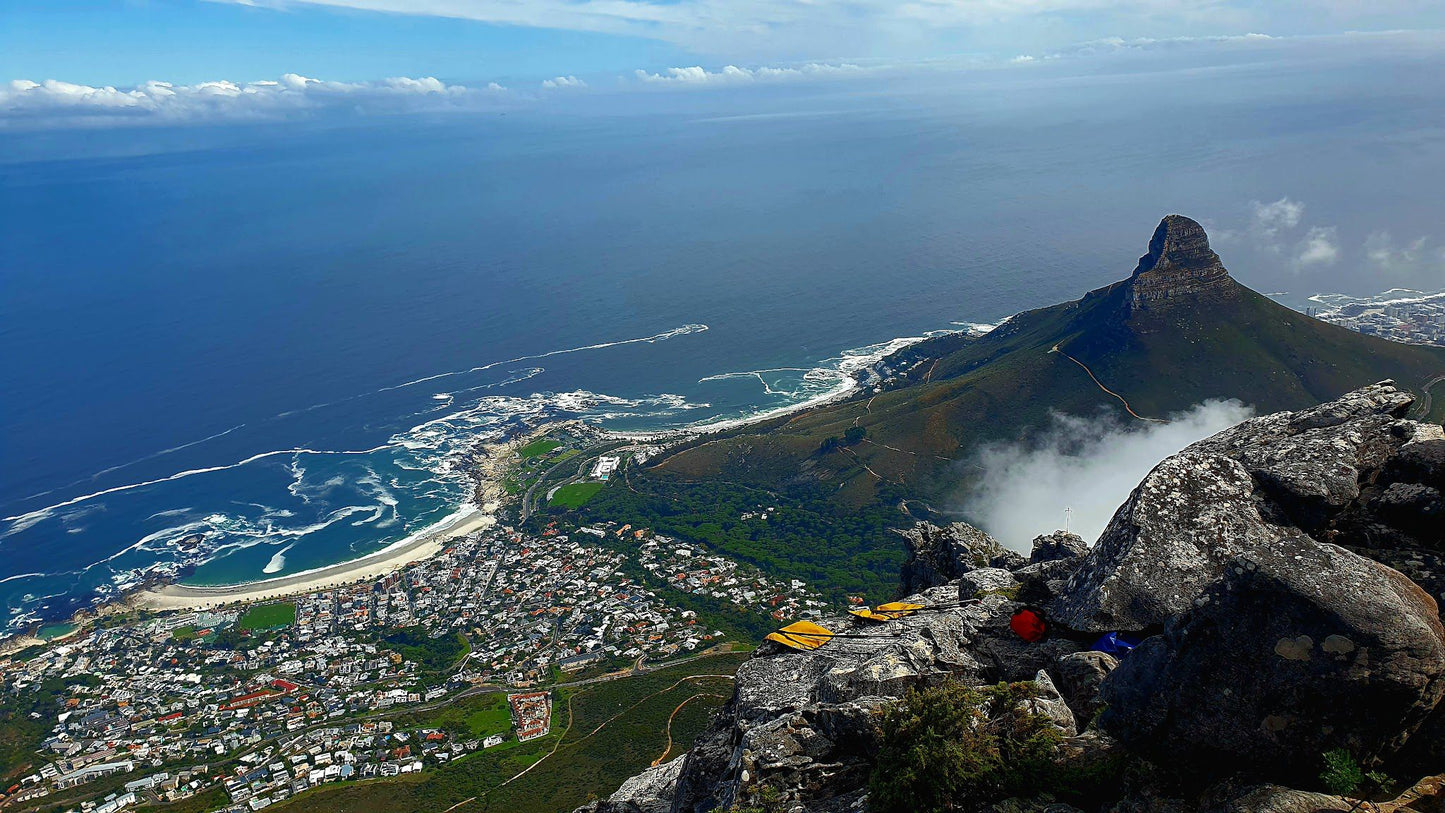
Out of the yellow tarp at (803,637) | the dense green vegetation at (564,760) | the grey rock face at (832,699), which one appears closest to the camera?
the grey rock face at (832,699)

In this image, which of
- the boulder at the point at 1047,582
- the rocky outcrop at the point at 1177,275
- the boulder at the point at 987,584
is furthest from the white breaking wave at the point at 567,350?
the boulder at the point at 1047,582

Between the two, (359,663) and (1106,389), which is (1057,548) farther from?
(1106,389)

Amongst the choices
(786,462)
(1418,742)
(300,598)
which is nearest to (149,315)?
(300,598)

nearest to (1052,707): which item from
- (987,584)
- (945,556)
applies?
(987,584)

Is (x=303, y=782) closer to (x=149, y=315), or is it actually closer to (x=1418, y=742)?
(x=1418, y=742)

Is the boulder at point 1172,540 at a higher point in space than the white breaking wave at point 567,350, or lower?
higher

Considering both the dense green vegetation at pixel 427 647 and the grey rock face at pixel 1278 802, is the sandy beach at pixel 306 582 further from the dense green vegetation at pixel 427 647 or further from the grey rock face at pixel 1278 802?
the grey rock face at pixel 1278 802
